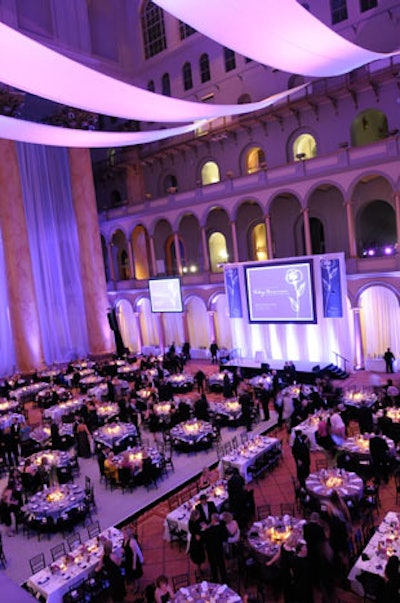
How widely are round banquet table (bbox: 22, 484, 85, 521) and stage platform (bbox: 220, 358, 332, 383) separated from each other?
918cm

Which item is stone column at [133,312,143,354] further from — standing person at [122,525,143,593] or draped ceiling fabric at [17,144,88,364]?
standing person at [122,525,143,593]

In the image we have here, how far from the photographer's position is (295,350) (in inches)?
763

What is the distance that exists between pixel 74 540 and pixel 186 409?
510cm

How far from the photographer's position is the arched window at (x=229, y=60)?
81.5ft

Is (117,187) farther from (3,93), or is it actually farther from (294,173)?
(294,173)

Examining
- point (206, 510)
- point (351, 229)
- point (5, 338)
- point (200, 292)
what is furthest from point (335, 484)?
point (5, 338)

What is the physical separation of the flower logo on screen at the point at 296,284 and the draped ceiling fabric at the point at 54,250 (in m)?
13.0

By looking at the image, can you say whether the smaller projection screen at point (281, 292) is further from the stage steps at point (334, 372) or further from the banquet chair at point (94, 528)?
the banquet chair at point (94, 528)

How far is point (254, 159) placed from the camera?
984 inches

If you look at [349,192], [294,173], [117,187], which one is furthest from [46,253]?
[349,192]

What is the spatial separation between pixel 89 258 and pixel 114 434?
48.6 feet

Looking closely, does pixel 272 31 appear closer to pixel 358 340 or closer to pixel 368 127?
pixel 358 340

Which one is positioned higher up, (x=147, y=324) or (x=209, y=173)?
(x=209, y=173)

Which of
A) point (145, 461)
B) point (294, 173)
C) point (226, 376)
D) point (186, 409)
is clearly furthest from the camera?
point (294, 173)
